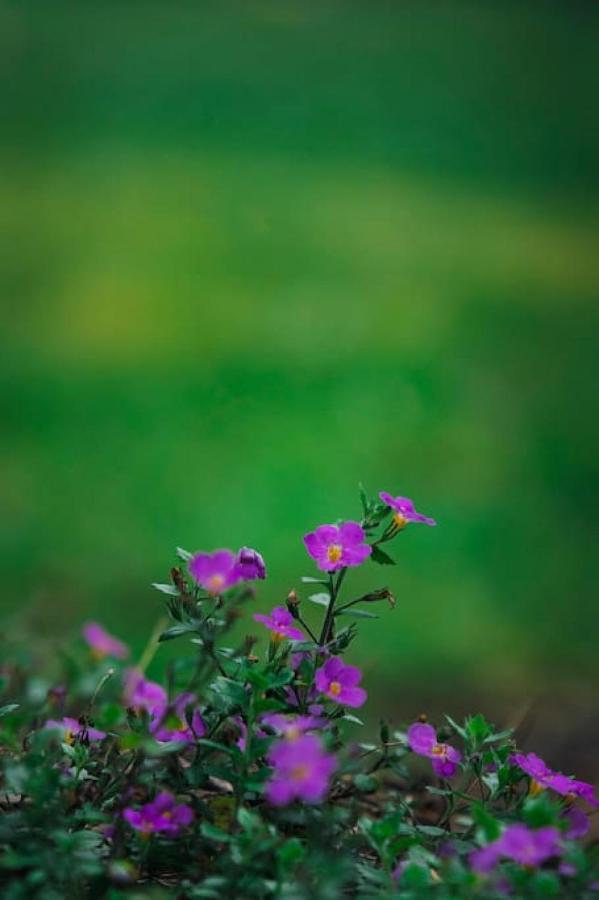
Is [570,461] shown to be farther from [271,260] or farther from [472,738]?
[472,738]

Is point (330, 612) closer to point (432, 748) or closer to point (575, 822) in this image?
point (432, 748)

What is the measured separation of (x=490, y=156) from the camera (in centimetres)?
405

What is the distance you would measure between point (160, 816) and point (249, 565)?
0.21 m

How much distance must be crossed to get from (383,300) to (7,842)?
2.89 meters

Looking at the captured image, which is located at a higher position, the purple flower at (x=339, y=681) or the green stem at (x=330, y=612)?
the green stem at (x=330, y=612)

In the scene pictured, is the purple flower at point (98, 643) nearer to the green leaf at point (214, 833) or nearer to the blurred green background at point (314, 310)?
the green leaf at point (214, 833)

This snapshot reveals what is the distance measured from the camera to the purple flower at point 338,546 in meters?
0.92

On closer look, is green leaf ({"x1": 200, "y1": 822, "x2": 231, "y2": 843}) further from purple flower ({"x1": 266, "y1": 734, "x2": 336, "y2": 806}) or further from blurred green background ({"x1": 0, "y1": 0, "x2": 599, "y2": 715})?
blurred green background ({"x1": 0, "y1": 0, "x2": 599, "y2": 715})

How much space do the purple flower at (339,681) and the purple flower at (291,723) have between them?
0.02 metres

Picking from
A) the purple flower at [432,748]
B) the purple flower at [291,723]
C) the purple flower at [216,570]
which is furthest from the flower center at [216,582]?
the purple flower at [432,748]

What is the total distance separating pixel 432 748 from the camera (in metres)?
0.94

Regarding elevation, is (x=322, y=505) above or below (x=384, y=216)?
below

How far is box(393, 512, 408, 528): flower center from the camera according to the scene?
0.97 m

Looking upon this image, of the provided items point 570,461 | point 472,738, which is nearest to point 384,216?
point 570,461
